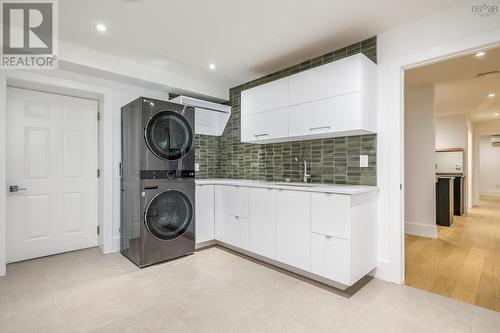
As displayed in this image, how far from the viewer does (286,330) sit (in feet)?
5.47

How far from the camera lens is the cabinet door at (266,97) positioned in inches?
115

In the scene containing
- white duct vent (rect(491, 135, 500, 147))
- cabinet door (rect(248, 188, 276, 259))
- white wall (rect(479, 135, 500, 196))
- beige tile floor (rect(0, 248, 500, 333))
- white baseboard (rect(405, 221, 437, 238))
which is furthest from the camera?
white wall (rect(479, 135, 500, 196))

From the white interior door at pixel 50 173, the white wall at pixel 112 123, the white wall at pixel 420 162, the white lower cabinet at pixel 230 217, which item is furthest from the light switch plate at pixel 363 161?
the white interior door at pixel 50 173

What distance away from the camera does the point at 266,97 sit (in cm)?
311

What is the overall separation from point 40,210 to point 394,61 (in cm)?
430

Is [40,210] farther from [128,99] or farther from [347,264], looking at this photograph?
[347,264]

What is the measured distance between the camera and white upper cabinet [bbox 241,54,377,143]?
230 cm

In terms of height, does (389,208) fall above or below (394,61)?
below

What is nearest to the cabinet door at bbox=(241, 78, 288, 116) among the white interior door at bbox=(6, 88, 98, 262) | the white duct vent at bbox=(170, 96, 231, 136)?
the white duct vent at bbox=(170, 96, 231, 136)

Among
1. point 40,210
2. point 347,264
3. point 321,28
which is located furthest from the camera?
point 40,210

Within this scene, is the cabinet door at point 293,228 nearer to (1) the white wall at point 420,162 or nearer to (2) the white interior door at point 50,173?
(2) the white interior door at point 50,173

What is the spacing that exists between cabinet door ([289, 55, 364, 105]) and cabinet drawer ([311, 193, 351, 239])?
1018 millimetres

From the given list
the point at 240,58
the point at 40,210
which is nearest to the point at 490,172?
the point at 240,58

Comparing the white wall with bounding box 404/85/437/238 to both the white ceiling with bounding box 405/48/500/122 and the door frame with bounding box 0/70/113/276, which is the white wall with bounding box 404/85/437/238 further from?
the door frame with bounding box 0/70/113/276
